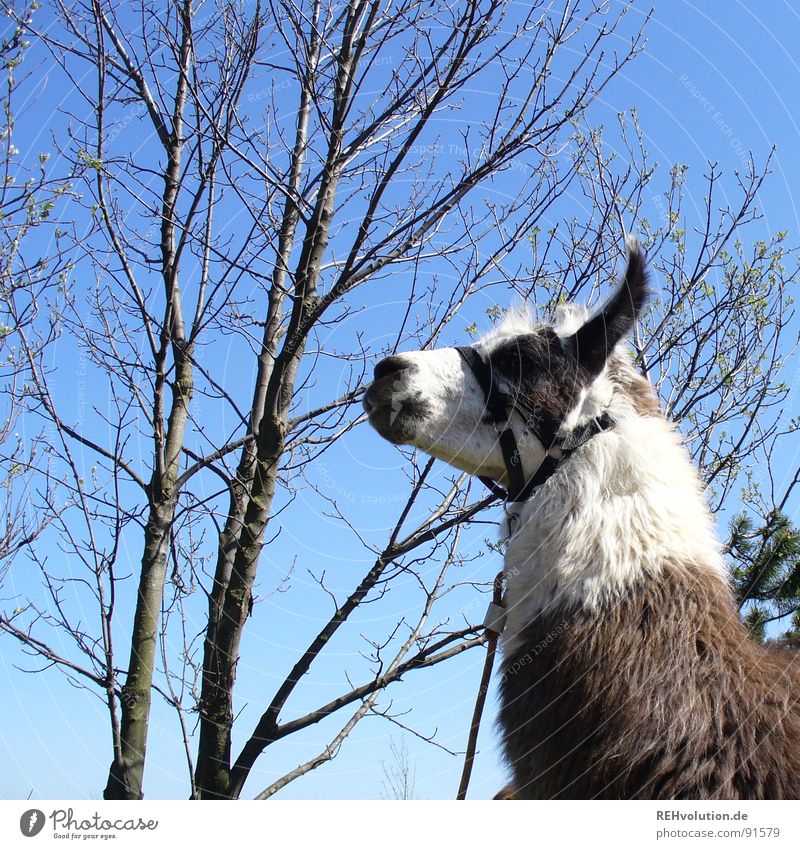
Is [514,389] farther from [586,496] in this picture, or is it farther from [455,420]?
[586,496]

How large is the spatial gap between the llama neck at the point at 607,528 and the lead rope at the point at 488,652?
70 mm

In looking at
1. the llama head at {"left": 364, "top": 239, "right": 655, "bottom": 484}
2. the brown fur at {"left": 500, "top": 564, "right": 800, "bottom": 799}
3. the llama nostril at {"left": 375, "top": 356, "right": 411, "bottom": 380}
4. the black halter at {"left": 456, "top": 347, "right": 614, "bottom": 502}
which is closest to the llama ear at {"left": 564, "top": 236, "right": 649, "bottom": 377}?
the llama head at {"left": 364, "top": 239, "right": 655, "bottom": 484}

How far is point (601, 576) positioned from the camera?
328cm

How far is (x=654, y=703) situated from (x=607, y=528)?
710mm

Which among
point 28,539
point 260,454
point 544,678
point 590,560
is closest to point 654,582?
point 590,560

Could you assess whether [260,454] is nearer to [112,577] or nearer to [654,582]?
[112,577]

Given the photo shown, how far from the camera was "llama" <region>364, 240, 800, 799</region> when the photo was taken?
295cm

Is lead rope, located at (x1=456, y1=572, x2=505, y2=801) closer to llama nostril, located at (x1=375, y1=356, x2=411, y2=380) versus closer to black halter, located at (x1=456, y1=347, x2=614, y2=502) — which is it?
black halter, located at (x1=456, y1=347, x2=614, y2=502)

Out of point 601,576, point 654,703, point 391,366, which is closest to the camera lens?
point 654,703

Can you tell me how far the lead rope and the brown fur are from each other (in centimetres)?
20

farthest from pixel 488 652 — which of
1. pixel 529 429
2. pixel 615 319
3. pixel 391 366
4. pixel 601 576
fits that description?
pixel 615 319

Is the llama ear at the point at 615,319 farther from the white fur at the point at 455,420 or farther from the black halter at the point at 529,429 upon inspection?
the white fur at the point at 455,420
